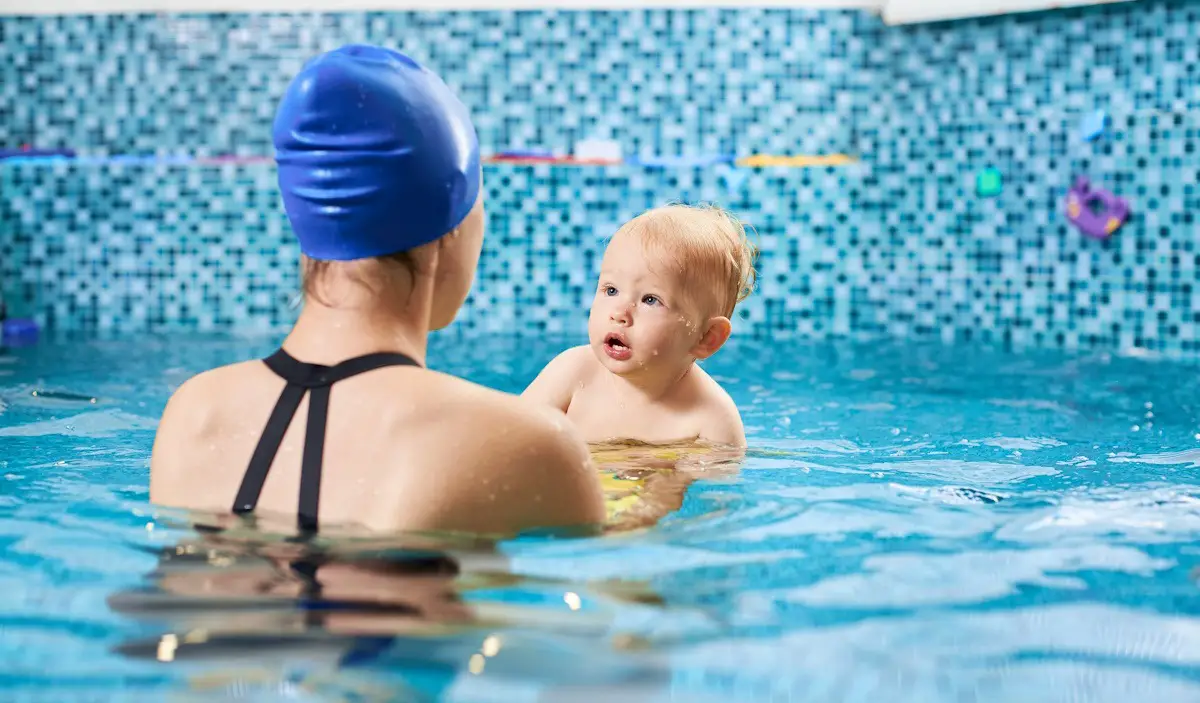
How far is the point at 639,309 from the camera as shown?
398cm

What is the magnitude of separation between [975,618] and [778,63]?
691cm

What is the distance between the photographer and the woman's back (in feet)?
7.04

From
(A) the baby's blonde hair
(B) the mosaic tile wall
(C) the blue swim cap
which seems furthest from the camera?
(B) the mosaic tile wall

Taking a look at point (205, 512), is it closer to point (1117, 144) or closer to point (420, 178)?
point (420, 178)

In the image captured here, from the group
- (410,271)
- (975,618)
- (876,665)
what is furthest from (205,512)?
(975,618)

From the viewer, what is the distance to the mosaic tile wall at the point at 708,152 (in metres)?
7.73

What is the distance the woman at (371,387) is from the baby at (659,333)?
1.62 meters

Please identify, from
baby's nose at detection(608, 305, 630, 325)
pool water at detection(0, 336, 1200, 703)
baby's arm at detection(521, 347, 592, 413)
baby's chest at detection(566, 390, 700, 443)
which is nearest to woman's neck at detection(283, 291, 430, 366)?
pool water at detection(0, 336, 1200, 703)

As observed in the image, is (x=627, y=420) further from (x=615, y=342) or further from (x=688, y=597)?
(x=688, y=597)

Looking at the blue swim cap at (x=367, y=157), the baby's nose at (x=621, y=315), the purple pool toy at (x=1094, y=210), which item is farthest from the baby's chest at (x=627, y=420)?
the purple pool toy at (x=1094, y=210)

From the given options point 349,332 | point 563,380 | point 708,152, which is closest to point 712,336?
point 563,380

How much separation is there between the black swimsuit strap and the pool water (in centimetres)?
10

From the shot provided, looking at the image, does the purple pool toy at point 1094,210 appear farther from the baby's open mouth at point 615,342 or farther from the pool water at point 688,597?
the baby's open mouth at point 615,342

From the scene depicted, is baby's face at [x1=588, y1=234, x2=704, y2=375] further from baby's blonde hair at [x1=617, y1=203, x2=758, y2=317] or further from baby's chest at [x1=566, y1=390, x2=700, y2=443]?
baby's chest at [x1=566, y1=390, x2=700, y2=443]
